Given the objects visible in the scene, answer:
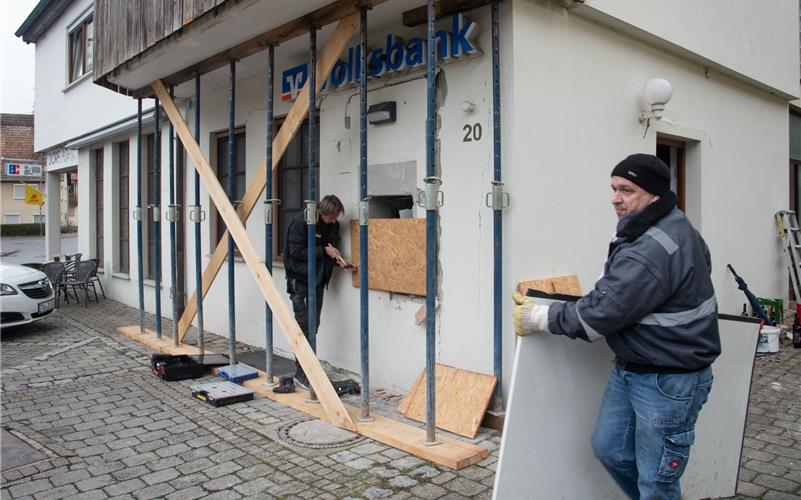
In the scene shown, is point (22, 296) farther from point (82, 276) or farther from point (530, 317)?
point (530, 317)

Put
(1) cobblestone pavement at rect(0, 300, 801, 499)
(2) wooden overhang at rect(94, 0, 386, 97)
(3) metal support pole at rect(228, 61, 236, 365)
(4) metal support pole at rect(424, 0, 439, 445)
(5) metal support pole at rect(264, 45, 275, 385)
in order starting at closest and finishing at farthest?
(1) cobblestone pavement at rect(0, 300, 801, 499) < (4) metal support pole at rect(424, 0, 439, 445) < (2) wooden overhang at rect(94, 0, 386, 97) < (5) metal support pole at rect(264, 45, 275, 385) < (3) metal support pole at rect(228, 61, 236, 365)

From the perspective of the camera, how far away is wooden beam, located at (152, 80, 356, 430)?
4848 mm

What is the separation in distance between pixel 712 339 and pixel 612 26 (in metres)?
3.92

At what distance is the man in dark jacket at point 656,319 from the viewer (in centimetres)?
A: 254

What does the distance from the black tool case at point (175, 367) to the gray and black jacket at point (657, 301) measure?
4676 mm

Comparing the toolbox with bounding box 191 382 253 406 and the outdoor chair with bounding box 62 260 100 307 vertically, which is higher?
the outdoor chair with bounding box 62 260 100 307

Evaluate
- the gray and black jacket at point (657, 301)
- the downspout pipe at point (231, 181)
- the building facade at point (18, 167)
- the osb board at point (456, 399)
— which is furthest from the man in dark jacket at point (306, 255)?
the building facade at point (18, 167)

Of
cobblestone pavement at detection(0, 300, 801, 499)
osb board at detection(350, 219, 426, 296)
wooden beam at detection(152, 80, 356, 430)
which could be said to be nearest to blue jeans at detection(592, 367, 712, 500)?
cobblestone pavement at detection(0, 300, 801, 499)

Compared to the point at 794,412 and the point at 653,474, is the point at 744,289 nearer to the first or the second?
the point at 794,412

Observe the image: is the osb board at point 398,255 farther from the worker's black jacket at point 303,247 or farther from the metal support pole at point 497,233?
Result: the metal support pole at point 497,233

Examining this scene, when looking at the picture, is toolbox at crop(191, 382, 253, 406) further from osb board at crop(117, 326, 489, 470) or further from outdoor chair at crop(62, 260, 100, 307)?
outdoor chair at crop(62, 260, 100, 307)

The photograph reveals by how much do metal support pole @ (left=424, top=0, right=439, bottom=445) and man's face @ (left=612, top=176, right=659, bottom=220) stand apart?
1.52m

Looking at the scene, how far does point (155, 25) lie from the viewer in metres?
6.11

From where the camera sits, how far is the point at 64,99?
13672mm
